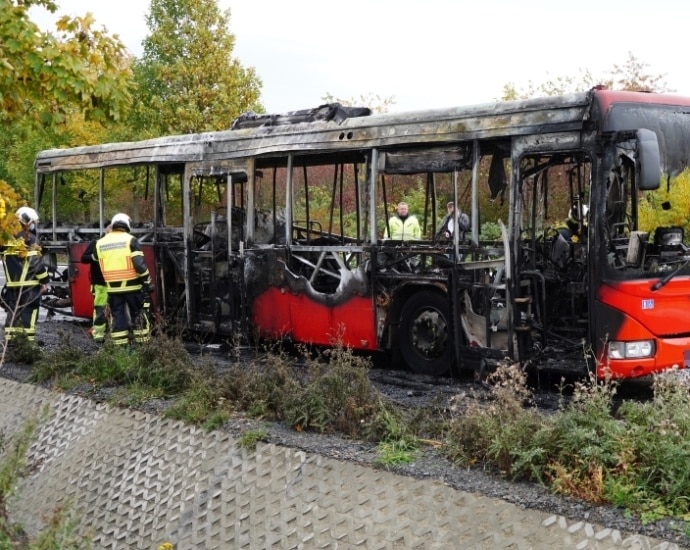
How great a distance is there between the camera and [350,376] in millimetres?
7852

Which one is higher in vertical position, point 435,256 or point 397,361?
point 435,256

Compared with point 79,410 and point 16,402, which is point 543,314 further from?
point 16,402

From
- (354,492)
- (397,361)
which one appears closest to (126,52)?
(397,361)

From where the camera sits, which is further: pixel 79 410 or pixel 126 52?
pixel 126 52

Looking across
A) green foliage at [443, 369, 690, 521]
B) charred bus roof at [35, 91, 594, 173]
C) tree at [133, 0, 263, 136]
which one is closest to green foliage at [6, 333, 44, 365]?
charred bus roof at [35, 91, 594, 173]

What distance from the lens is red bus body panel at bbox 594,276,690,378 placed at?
864cm

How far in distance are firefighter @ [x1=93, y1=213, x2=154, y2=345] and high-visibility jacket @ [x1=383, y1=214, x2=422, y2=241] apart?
→ 289 cm

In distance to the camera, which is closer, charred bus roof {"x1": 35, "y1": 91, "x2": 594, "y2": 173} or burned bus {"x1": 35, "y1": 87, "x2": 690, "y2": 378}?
burned bus {"x1": 35, "y1": 87, "x2": 690, "y2": 378}

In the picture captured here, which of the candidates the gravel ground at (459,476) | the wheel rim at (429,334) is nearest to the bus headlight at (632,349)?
the gravel ground at (459,476)

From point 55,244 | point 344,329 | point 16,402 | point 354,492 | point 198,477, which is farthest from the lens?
point 55,244

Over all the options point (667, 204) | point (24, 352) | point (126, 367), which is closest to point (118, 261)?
point (24, 352)

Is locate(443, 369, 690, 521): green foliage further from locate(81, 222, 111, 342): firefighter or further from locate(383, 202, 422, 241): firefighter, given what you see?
locate(81, 222, 111, 342): firefighter

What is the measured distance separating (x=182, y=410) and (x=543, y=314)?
346 cm

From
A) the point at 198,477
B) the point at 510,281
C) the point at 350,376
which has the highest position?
the point at 510,281
